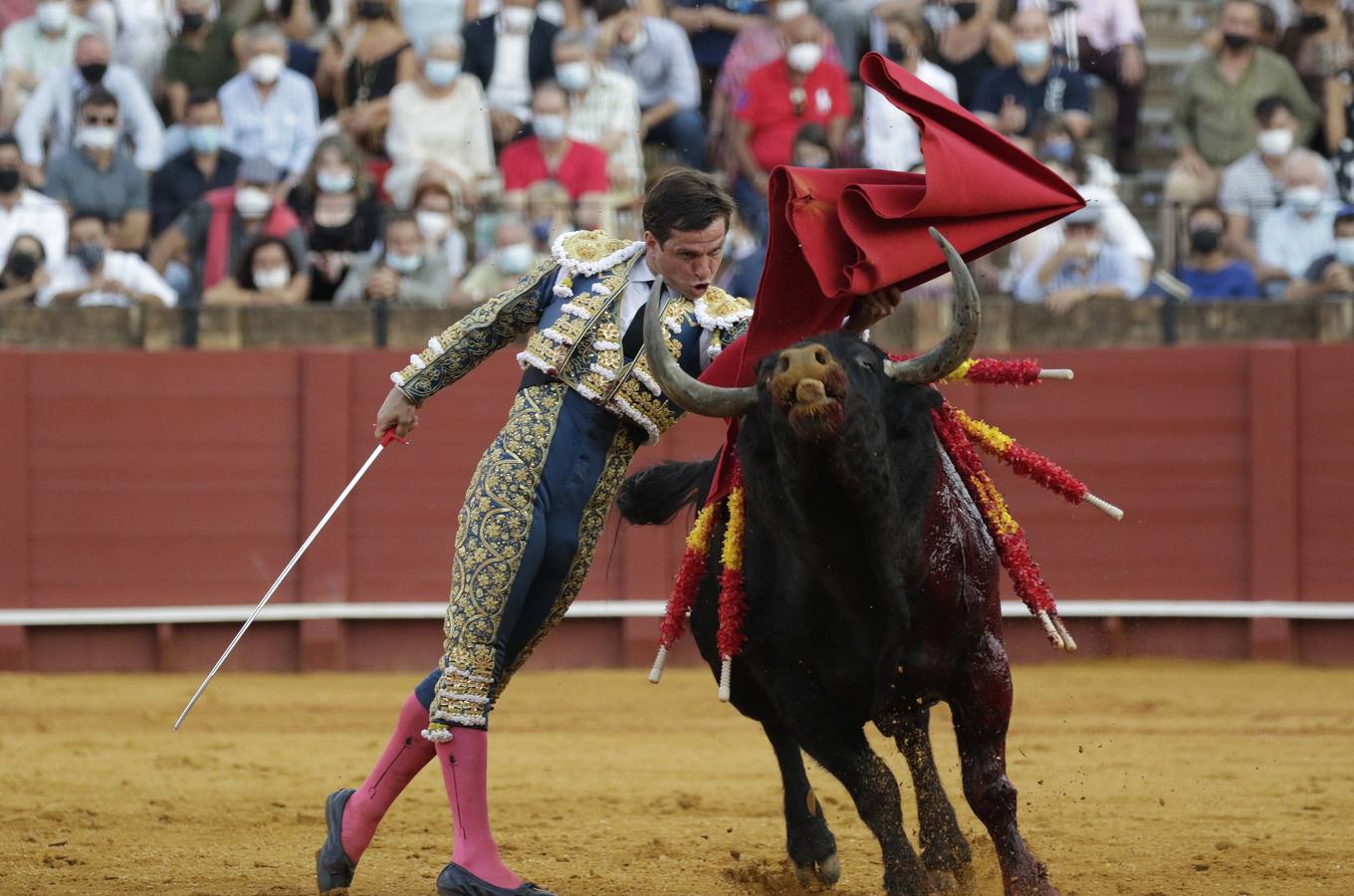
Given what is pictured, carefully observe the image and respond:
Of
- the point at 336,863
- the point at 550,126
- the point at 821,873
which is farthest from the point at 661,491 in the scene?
the point at 550,126

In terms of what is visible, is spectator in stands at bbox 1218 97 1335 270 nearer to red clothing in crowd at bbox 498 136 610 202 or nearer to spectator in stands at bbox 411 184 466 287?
red clothing in crowd at bbox 498 136 610 202

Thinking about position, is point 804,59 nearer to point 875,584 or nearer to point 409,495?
point 409,495

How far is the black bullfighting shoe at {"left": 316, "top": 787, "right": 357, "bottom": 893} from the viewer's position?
12.7ft

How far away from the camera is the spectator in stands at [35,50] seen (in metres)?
8.93

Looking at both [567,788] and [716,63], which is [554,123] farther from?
[567,788]

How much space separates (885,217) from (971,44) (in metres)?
5.45

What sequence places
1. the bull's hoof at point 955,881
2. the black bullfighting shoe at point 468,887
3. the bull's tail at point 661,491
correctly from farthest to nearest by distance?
1. the bull's tail at point 661,491
2. the bull's hoof at point 955,881
3. the black bullfighting shoe at point 468,887

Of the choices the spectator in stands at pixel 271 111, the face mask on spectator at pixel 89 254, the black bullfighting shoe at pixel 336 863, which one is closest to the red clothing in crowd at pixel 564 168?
the spectator in stands at pixel 271 111

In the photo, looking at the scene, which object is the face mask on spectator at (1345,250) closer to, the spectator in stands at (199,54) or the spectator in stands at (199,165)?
the spectator in stands at (199,165)

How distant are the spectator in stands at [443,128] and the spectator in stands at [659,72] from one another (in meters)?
0.63

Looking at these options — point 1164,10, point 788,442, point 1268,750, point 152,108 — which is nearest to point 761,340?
point 788,442

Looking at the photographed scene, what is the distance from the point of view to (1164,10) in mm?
9609

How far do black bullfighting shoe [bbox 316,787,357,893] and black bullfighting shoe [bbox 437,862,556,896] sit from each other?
0.30m

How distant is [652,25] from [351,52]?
4.55ft
